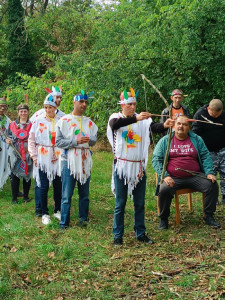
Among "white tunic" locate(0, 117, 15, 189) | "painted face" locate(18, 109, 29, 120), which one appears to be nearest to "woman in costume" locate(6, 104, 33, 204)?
"painted face" locate(18, 109, 29, 120)

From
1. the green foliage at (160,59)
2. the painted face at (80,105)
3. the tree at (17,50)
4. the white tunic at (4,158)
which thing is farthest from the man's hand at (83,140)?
the tree at (17,50)

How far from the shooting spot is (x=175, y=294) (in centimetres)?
396

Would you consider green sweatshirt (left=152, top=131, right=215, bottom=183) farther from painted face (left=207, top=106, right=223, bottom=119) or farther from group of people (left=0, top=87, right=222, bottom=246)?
painted face (left=207, top=106, right=223, bottom=119)

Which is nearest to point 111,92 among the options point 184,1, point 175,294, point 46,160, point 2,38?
point 184,1

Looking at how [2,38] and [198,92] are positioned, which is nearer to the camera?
[198,92]

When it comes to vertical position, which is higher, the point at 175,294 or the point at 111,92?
the point at 111,92

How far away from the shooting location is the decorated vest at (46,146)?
6695mm

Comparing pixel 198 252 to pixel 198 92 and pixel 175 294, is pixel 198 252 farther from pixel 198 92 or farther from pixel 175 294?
pixel 198 92

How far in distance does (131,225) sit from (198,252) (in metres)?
1.40

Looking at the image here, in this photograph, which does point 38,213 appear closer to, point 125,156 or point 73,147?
point 73,147

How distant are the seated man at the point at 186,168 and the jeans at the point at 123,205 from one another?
2.01ft

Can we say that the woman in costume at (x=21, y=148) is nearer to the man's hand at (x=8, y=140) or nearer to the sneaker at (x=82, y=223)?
the man's hand at (x=8, y=140)

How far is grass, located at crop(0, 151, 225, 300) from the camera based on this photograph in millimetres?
4133

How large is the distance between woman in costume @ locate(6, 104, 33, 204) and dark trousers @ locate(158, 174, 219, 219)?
2993 mm
